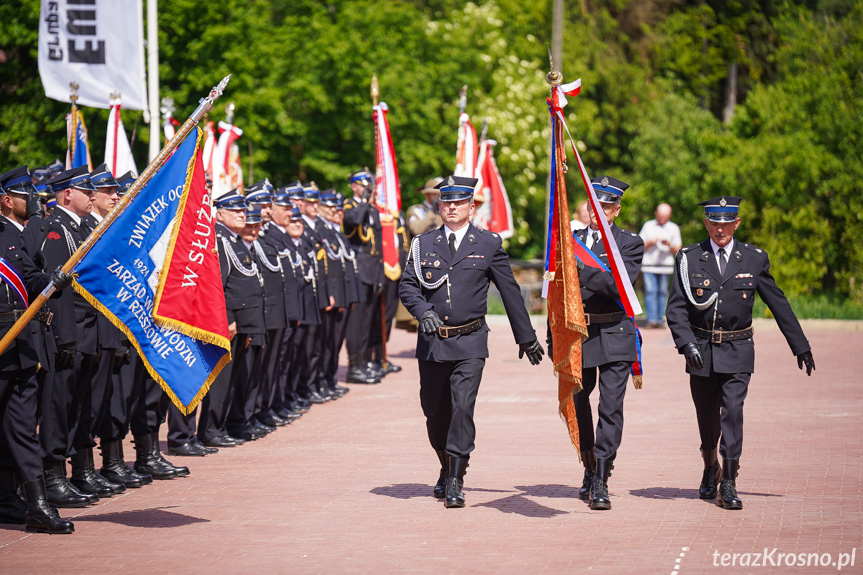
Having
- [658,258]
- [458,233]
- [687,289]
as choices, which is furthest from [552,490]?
[658,258]

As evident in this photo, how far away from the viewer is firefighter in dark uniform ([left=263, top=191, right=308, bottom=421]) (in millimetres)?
12484

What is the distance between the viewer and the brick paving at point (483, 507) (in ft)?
23.2

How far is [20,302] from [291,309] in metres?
4.88

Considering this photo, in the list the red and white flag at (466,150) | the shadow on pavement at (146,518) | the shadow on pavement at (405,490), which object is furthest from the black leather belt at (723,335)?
the red and white flag at (466,150)

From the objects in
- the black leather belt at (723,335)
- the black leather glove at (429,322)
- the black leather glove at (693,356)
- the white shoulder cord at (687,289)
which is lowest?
Result: the black leather glove at (693,356)

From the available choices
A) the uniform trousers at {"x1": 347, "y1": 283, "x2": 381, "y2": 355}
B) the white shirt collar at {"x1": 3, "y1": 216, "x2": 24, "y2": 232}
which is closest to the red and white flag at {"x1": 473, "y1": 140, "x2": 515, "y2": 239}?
the uniform trousers at {"x1": 347, "y1": 283, "x2": 381, "y2": 355}

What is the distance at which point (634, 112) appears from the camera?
37.3 metres

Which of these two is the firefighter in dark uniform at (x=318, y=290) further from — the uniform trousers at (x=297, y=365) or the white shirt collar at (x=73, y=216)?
the white shirt collar at (x=73, y=216)

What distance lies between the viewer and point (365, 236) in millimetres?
15820

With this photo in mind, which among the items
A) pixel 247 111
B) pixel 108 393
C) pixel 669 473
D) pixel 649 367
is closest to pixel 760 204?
pixel 649 367

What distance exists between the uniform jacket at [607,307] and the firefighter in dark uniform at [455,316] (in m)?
0.39

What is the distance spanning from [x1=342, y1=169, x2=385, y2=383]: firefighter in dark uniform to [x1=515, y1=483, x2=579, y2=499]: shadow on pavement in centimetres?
652

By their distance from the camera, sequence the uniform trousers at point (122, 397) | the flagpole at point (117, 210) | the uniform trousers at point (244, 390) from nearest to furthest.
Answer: the flagpole at point (117, 210) → the uniform trousers at point (122, 397) → the uniform trousers at point (244, 390)

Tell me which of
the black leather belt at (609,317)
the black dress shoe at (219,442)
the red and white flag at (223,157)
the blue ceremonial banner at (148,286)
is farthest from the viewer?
the red and white flag at (223,157)
